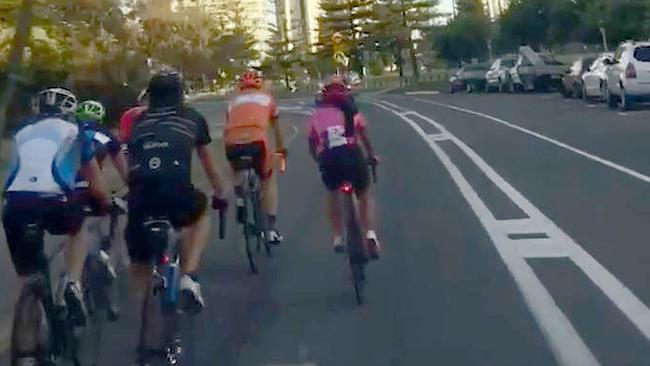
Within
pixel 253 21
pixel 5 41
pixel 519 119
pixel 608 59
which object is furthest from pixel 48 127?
pixel 253 21

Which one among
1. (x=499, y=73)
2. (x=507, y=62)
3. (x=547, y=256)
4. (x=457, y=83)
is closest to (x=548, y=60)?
(x=499, y=73)

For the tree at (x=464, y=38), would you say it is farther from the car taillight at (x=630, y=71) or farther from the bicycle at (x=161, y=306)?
the bicycle at (x=161, y=306)

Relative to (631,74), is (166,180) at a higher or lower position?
higher

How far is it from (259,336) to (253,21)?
71.0 metres

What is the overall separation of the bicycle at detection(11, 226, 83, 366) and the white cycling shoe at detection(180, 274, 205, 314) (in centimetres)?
66

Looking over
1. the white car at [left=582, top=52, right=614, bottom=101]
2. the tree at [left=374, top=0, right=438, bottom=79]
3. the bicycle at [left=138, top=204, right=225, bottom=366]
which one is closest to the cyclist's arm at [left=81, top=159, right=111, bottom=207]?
the bicycle at [left=138, top=204, right=225, bottom=366]

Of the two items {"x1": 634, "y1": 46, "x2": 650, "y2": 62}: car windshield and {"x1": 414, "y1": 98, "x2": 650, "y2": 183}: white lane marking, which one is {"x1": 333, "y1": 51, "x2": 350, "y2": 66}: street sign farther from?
{"x1": 634, "y1": 46, "x2": 650, "y2": 62}: car windshield

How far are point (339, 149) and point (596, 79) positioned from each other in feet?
104

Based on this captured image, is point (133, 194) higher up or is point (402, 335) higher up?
point (133, 194)

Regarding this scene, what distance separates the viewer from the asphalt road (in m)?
9.26

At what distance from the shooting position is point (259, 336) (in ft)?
32.8

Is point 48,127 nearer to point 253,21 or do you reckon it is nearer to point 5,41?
point 5,41

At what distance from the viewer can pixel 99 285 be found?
391 inches

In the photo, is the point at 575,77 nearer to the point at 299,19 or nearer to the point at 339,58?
the point at 339,58
